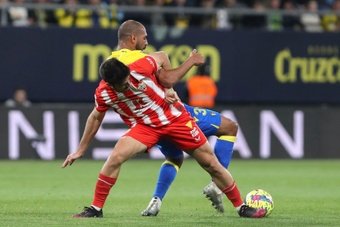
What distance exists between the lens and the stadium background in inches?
786

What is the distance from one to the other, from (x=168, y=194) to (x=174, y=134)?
3.50 m

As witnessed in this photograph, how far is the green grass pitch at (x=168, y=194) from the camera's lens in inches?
384

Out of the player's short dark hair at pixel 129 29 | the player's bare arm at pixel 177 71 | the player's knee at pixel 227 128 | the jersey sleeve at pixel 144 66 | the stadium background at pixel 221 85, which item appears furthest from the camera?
the stadium background at pixel 221 85

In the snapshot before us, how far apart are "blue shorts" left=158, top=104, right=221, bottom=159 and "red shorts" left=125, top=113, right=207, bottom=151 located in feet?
1.72

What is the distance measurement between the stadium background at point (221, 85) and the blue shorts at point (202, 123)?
9.55 metres

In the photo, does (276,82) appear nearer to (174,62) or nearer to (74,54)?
(174,62)

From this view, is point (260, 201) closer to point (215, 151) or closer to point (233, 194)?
point (233, 194)

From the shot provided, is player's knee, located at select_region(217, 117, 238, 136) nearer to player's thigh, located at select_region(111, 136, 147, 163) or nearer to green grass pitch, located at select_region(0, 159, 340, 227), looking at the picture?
green grass pitch, located at select_region(0, 159, 340, 227)

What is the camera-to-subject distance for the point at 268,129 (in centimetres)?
2080

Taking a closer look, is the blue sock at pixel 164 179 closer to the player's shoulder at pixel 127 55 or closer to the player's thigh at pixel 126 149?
the player's thigh at pixel 126 149

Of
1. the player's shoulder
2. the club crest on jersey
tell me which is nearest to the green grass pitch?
the club crest on jersey

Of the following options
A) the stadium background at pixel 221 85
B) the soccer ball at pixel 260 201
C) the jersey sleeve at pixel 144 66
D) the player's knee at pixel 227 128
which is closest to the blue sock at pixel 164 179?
the player's knee at pixel 227 128

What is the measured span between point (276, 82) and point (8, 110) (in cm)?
586

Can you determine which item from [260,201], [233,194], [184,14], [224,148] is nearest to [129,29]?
[224,148]
